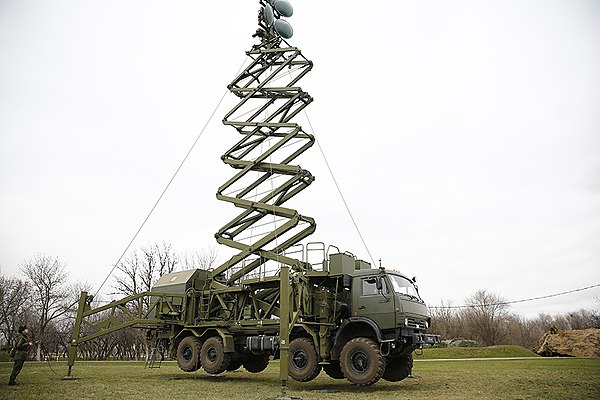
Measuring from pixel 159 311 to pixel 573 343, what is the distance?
968 inches

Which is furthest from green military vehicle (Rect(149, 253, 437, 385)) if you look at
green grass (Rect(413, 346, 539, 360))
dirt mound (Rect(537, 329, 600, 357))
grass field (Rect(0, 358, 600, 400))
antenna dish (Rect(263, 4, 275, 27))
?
dirt mound (Rect(537, 329, 600, 357))

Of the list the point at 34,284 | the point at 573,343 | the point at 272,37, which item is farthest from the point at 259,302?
the point at 34,284

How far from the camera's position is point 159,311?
17.1 meters

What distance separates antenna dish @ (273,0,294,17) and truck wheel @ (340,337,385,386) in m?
13.9

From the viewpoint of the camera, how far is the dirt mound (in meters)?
26.4

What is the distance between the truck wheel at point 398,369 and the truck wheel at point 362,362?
2011 mm

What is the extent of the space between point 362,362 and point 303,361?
6.58ft

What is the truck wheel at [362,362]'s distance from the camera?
12.1 m

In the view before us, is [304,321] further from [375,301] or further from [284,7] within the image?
[284,7]

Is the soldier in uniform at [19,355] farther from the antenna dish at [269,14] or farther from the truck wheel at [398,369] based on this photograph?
the antenna dish at [269,14]

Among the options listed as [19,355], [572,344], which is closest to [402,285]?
[19,355]

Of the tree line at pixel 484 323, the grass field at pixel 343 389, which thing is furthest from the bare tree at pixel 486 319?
the grass field at pixel 343 389

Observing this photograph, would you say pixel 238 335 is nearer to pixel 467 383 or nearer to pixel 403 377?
pixel 403 377

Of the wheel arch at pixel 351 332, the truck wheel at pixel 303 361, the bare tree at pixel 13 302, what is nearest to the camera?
the wheel arch at pixel 351 332
